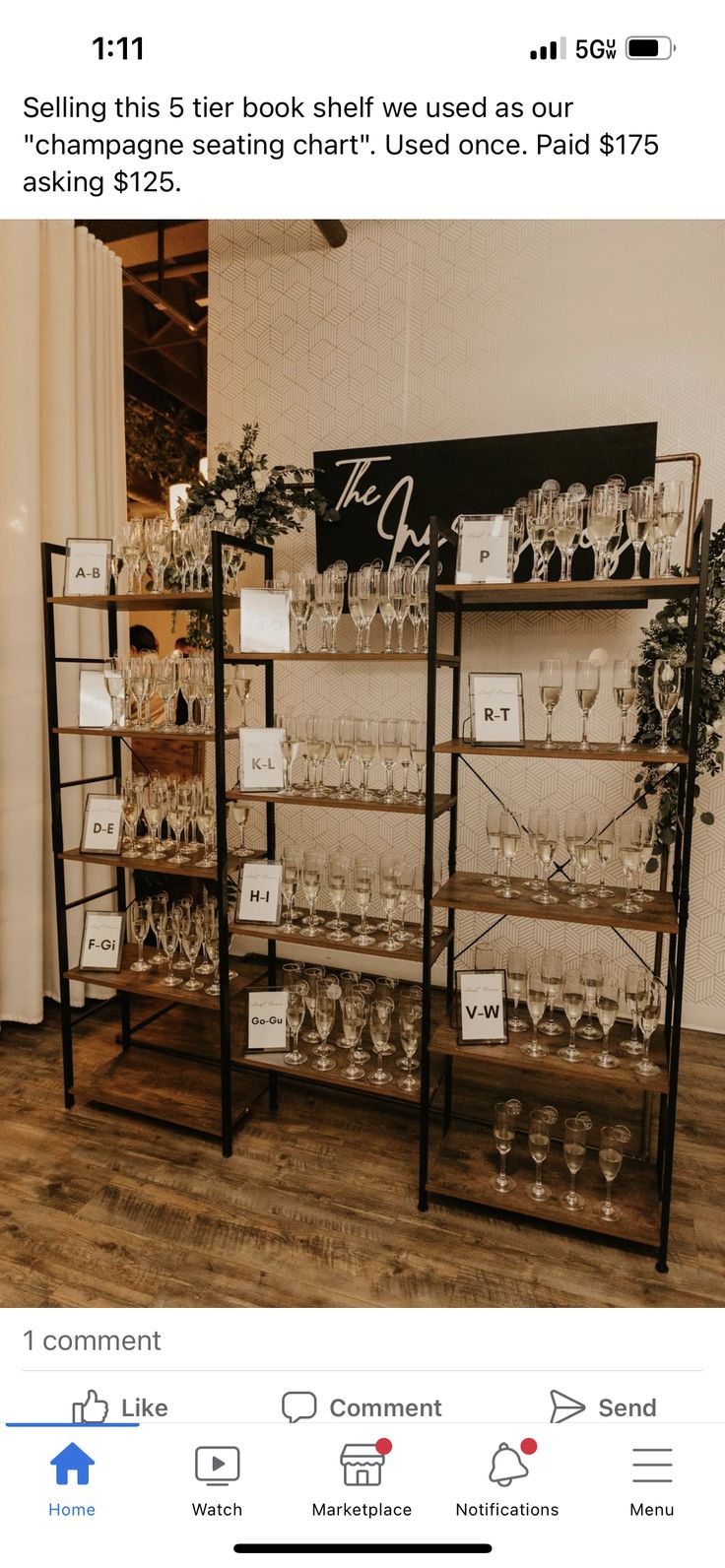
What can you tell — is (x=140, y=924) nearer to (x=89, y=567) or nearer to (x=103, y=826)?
(x=103, y=826)

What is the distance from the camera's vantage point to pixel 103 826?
102 inches

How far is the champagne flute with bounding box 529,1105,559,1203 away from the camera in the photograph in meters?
2.05

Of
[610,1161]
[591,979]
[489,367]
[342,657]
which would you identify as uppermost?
[489,367]

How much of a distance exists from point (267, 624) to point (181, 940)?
109 centimetres

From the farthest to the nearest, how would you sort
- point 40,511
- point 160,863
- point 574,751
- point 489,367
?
point 489,367 → point 40,511 → point 160,863 → point 574,751

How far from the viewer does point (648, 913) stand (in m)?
2.02

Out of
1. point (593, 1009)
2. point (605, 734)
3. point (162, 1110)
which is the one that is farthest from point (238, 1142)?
point (605, 734)

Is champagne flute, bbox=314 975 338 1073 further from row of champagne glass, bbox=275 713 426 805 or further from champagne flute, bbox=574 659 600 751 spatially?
champagne flute, bbox=574 659 600 751

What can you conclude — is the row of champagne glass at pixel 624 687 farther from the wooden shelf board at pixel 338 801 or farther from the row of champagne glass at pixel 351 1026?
the row of champagne glass at pixel 351 1026

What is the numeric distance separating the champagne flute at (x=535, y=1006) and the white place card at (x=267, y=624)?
1.13m

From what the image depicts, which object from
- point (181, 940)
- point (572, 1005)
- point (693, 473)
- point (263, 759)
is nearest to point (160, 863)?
point (181, 940)
